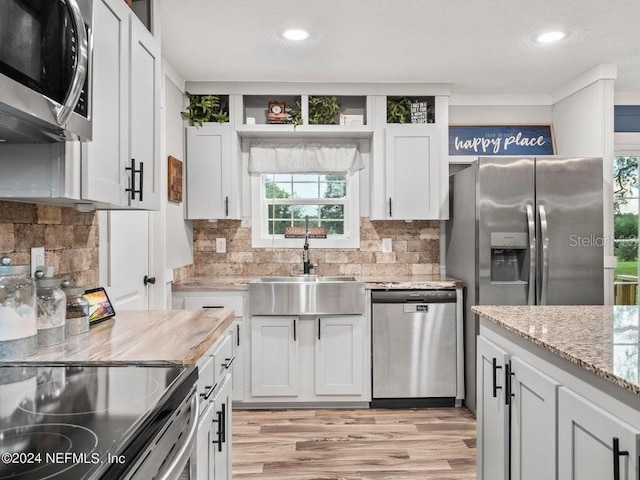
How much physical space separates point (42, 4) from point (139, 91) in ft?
2.63

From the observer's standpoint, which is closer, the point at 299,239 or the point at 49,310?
the point at 49,310

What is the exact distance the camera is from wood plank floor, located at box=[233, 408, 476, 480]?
2.57m

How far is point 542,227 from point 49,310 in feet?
9.67

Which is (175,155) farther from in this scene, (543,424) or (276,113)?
(543,424)

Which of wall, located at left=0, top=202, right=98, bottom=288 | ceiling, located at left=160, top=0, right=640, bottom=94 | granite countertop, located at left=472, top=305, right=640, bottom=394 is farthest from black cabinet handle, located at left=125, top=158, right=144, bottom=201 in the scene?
granite countertop, located at left=472, top=305, right=640, bottom=394

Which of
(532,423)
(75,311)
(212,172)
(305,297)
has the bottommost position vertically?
(532,423)

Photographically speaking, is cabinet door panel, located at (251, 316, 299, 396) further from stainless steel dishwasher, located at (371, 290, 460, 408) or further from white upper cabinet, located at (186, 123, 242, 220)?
white upper cabinet, located at (186, 123, 242, 220)

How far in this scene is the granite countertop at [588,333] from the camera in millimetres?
1253

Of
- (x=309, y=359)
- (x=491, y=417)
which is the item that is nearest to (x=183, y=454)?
(x=491, y=417)

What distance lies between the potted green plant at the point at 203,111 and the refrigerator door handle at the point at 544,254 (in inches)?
97.1

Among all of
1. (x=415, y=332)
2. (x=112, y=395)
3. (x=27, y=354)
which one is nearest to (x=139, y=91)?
(x=27, y=354)

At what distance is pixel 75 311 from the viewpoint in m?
1.72

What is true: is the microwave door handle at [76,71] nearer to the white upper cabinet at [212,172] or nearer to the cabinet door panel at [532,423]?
the cabinet door panel at [532,423]

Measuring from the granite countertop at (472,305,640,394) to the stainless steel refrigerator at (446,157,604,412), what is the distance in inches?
40.9
